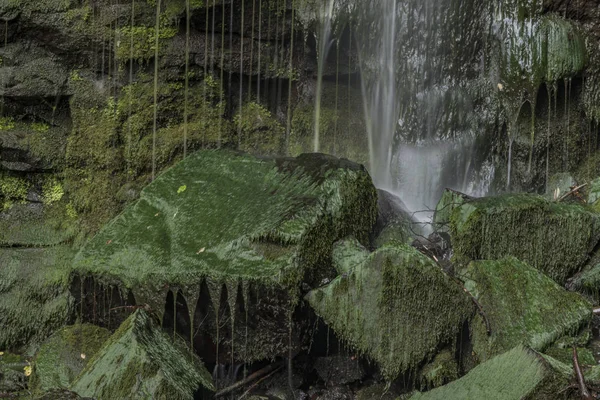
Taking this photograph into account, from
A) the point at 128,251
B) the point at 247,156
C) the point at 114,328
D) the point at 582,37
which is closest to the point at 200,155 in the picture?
the point at 247,156

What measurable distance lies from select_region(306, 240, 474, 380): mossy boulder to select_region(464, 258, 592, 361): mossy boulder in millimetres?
223

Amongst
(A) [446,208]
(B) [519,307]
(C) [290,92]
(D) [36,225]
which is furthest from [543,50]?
(D) [36,225]

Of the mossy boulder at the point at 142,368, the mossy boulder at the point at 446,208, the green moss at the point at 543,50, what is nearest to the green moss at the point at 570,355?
the mossy boulder at the point at 446,208

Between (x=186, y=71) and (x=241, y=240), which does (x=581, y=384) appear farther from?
(x=186, y=71)

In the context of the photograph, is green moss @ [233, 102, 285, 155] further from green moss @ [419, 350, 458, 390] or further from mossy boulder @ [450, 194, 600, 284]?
green moss @ [419, 350, 458, 390]

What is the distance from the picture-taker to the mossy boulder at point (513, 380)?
4398mm

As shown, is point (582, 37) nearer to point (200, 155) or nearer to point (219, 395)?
point (200, 155)

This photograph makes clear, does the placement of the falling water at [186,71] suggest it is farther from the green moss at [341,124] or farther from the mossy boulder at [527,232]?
the mossy boulder at [527,232]

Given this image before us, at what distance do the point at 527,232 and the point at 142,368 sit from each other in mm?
3010

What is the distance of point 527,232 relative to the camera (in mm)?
6176

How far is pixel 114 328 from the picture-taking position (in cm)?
600

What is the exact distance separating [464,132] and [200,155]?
292 cm

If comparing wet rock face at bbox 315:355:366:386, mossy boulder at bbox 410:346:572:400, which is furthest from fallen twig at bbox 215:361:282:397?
mossy boulder at bbox 410:346:572:400

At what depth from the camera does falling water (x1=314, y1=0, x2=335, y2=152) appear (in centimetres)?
836
